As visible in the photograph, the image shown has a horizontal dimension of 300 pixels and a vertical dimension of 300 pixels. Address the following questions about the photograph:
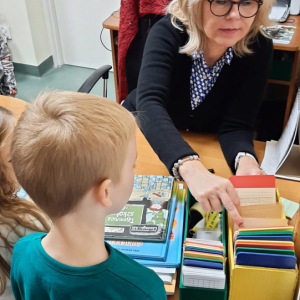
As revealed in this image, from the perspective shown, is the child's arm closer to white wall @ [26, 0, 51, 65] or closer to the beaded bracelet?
white wall @ [26, 0, 51, 65]

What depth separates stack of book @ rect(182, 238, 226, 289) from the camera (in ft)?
2.41

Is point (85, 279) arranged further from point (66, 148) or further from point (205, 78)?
point (205, 78)

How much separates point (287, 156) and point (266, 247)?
517mm

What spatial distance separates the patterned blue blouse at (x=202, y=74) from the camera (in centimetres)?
124

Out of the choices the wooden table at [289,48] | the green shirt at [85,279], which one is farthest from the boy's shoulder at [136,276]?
the wooden table at [289,48]

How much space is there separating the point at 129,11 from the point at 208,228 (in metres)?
1.07

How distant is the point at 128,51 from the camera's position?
1661mm

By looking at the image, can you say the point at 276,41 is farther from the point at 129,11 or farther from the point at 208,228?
the point at 208,228

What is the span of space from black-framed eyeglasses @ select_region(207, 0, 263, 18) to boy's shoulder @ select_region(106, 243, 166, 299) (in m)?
0.82

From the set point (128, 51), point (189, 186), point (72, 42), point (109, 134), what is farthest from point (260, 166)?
point (72, 42)

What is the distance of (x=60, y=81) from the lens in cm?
337

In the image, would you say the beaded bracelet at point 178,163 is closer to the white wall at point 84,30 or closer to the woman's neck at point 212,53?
the woman's neck at point 212,53

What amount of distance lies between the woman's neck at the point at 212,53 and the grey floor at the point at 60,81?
1.98 metres

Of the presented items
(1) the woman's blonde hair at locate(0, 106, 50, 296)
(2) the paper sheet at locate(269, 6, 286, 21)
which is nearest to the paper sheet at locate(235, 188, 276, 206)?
(1) the woman's blonde hair at locate(0, 106, 50, 296)
